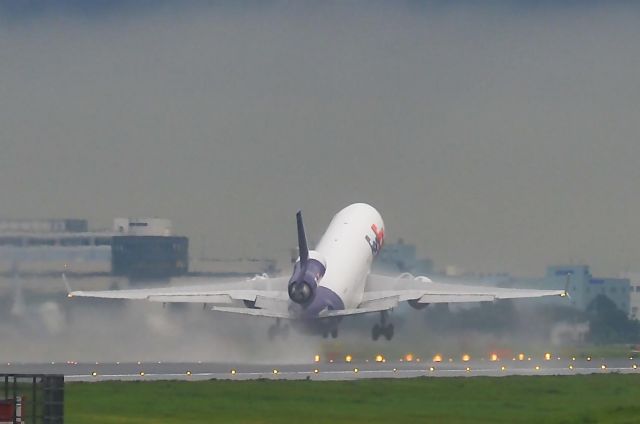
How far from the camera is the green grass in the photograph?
75500mm

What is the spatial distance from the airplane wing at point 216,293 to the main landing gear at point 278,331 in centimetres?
171

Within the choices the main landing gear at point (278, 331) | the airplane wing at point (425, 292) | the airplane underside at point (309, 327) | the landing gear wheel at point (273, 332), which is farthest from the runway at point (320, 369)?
the airplane wing at point (425, 292)

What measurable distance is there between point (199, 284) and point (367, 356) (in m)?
13.5

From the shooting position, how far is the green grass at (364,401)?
248 ft

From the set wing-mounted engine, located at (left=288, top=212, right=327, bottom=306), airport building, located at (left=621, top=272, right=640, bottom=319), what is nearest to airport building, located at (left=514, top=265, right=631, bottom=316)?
airport building, located at (left=621, top=272, right=640, bottom=319)

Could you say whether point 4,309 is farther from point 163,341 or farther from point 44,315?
point 163,341

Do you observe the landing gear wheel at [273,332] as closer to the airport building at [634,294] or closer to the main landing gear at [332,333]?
the main landing gear at [332,333]

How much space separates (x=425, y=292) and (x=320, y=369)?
22.1 meters

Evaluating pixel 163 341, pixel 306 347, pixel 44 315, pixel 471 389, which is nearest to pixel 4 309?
pixel 44 315

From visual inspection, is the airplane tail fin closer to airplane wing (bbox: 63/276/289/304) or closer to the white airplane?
the white airplane

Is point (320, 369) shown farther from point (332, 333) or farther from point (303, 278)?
point (332, 333)

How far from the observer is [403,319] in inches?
5261

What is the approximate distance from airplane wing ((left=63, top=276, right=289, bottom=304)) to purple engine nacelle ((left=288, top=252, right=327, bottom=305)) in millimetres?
4862

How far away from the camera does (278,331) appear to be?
12412cm
